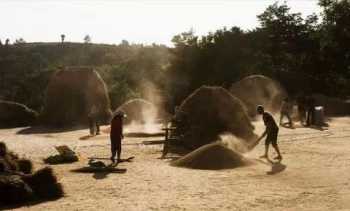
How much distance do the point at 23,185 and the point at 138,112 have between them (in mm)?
18932

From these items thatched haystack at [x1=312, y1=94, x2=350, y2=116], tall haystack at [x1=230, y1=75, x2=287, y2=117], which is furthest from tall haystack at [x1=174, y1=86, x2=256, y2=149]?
thatched haystack at [x1=312, y1=94, x2=350, y2=116]

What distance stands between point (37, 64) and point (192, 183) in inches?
2290

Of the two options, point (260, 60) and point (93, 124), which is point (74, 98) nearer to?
point (93, 124)

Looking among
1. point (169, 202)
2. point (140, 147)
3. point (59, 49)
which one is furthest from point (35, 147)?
point (59, 49)

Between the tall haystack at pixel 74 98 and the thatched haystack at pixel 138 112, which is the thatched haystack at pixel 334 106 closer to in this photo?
the thatched haystack at pixel 138 112

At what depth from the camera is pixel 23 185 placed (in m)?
10.6

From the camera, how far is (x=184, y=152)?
1802 centimetres

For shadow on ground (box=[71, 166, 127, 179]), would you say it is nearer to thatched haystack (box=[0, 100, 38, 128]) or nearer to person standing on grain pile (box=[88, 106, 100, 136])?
person standing on grain pile (box=[88, 106, 100, 136])

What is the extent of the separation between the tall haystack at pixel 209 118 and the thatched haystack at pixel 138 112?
9658mm

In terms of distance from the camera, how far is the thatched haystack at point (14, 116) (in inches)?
1215

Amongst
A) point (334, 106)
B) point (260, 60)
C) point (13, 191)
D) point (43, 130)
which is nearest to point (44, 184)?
point (13, 191)

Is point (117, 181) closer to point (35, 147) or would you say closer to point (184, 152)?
point (184, 152)

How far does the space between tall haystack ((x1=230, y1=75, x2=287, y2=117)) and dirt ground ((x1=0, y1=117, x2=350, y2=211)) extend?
13.3 meters

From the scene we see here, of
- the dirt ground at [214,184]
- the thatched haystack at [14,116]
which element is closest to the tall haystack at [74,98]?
the thatched haystack at [14,116]
